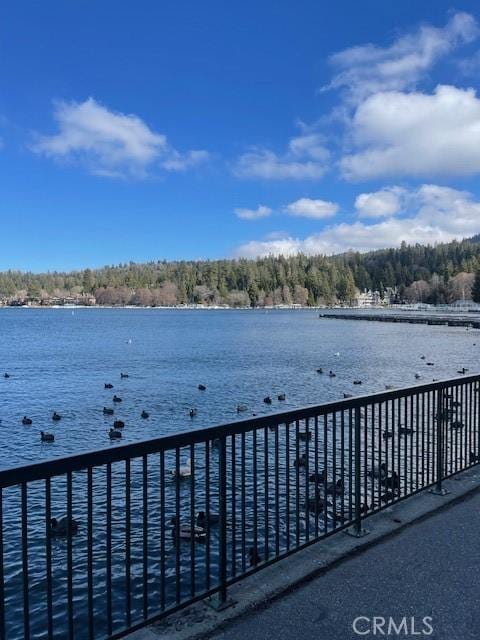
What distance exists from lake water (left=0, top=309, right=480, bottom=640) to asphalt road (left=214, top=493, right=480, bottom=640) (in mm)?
616

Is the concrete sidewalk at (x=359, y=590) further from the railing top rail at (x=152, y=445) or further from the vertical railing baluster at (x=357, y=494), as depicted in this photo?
the railing top rail at (x=152, y=445)

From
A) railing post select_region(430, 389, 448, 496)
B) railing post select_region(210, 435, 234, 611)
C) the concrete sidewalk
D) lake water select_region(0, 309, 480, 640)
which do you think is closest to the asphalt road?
the concrete sidewalk

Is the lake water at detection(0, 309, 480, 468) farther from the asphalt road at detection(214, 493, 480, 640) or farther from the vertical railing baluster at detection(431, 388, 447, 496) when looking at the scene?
the asphalt road at detection(214, 493, 480, 640)

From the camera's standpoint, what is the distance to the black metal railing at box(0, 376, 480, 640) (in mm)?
3375

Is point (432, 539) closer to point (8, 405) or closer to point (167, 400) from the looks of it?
point (167, 400)

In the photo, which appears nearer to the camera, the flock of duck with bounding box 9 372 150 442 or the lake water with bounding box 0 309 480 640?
the lake water with bounding box 0 309 480 640

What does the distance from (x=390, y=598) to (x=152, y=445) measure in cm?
202

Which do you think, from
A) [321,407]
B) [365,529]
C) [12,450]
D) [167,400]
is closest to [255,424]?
[321,407]

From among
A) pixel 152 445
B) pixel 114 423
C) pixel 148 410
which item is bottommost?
pixel 148 410

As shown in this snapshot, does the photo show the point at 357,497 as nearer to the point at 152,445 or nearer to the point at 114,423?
the point at 152,445

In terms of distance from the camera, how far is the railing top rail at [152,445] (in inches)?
111

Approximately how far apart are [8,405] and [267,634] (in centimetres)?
2129

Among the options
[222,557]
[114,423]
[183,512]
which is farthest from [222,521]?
[114,423]

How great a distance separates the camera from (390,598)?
371 cm
